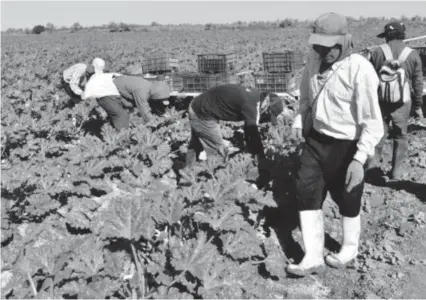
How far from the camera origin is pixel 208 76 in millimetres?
9000

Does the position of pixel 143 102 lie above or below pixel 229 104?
below

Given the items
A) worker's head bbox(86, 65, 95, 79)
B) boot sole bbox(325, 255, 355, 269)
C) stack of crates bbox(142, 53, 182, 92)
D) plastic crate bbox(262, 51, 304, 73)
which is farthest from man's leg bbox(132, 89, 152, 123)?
boot sole bbox(325, 255, 355, 269)

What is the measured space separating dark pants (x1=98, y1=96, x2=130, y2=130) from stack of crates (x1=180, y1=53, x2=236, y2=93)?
2.04 meters

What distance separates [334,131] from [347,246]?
3.56ft

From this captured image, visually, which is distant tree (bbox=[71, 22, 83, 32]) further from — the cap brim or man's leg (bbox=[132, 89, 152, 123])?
the cap brim

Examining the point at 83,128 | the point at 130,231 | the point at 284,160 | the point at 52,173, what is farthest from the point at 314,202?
the point at 83,128

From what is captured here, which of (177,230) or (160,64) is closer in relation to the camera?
(177,230)

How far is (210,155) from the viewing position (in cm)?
564

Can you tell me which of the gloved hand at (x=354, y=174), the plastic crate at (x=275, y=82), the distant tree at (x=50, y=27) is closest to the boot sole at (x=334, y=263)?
the gloved hand at (x=354, y=174)

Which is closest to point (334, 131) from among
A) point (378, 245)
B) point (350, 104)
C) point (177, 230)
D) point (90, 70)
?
point (350, 104)

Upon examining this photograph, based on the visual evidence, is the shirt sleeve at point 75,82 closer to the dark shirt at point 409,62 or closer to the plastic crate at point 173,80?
the plastic crate at point 173,80

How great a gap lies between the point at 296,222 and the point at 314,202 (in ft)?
3.84

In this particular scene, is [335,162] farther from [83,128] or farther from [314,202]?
[83,128]

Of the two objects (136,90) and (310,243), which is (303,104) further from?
(136,90)
